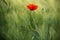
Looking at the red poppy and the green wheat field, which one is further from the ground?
the red poppy

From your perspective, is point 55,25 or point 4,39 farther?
point 55,25

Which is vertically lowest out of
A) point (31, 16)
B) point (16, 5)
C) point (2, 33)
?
point (2, 33)

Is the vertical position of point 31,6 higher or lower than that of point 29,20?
higher

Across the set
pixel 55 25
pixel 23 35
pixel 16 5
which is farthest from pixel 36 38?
pixel 16 5

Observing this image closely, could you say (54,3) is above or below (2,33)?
above

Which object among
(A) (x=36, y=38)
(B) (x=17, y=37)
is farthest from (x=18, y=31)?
(A) (x=36, y=38)

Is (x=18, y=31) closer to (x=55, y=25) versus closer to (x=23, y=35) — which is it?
(x=23, y=35)

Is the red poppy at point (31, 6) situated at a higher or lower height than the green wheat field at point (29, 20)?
higher
